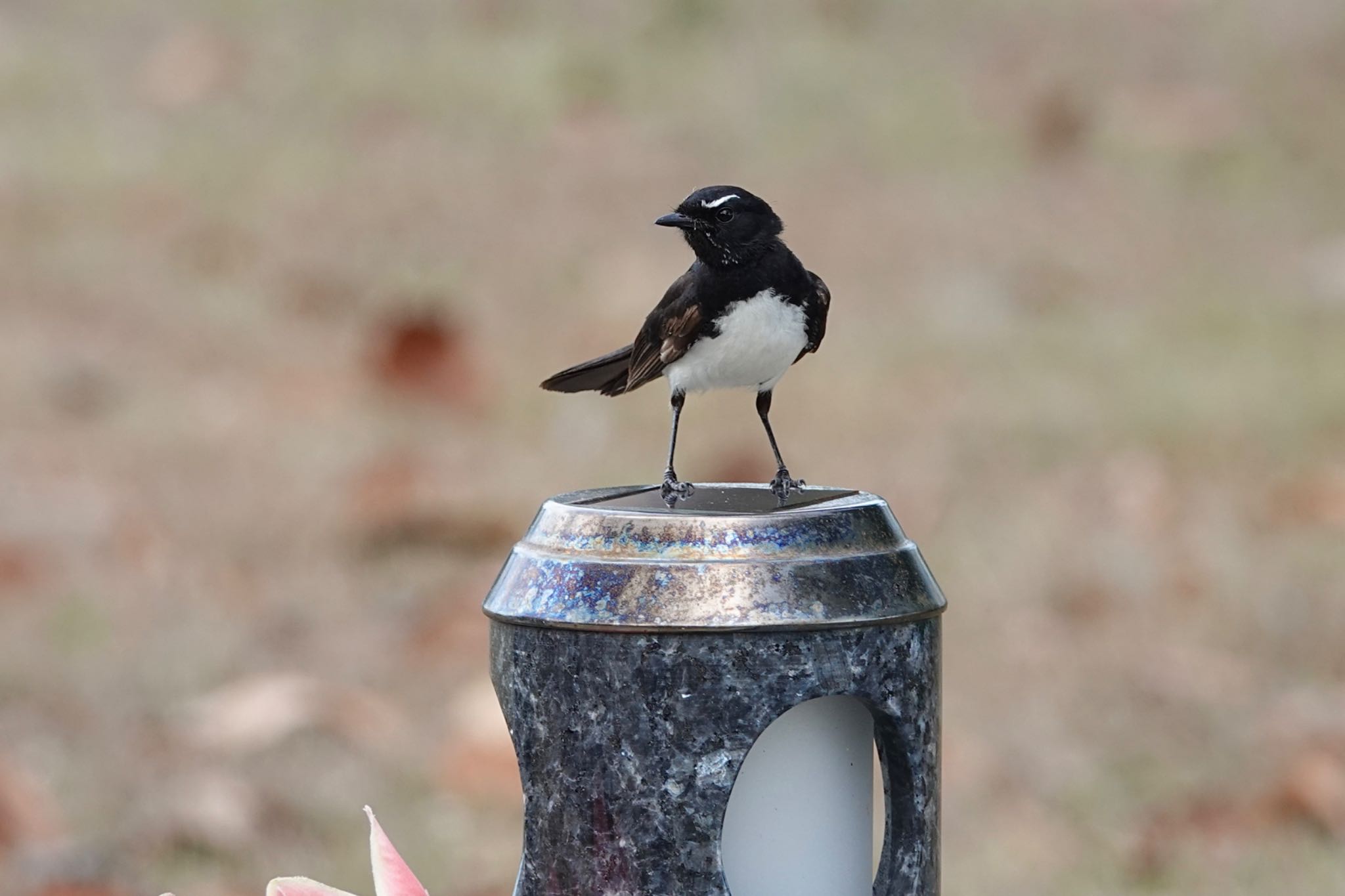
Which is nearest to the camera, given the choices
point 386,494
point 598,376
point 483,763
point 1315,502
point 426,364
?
point 598,376

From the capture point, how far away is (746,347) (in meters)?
2.38

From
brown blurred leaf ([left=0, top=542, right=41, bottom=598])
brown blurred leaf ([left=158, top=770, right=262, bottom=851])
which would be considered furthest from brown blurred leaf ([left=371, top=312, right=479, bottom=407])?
brown blurred leaf ([left=158, top=770, right=262, bottom=851])

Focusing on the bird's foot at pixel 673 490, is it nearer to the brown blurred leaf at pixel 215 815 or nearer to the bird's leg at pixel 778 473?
the bird's leg at pixel 778 473

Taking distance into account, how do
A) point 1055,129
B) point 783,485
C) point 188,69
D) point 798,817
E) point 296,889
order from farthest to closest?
point 188,69
point 1055,129
point 783,485
point 798,817
point 296,889

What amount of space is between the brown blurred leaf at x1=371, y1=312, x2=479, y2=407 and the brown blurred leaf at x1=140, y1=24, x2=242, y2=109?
11.0ft

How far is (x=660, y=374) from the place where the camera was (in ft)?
8.11

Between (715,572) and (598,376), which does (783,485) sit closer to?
(598,376)

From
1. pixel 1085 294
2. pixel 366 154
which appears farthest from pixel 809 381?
pixel 366 154

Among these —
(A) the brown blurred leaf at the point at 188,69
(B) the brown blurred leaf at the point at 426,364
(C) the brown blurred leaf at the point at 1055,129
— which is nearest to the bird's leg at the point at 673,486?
(B) the brown blurred leaf at the point at 426,364

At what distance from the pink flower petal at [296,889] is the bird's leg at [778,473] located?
76cm

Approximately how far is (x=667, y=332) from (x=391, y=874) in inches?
34.8

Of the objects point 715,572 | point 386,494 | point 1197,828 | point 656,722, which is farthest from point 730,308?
point 386,494

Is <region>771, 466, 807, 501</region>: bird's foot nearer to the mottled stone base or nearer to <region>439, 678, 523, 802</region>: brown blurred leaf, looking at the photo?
the mottled stone base

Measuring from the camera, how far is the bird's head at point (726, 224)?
7.62 feet
